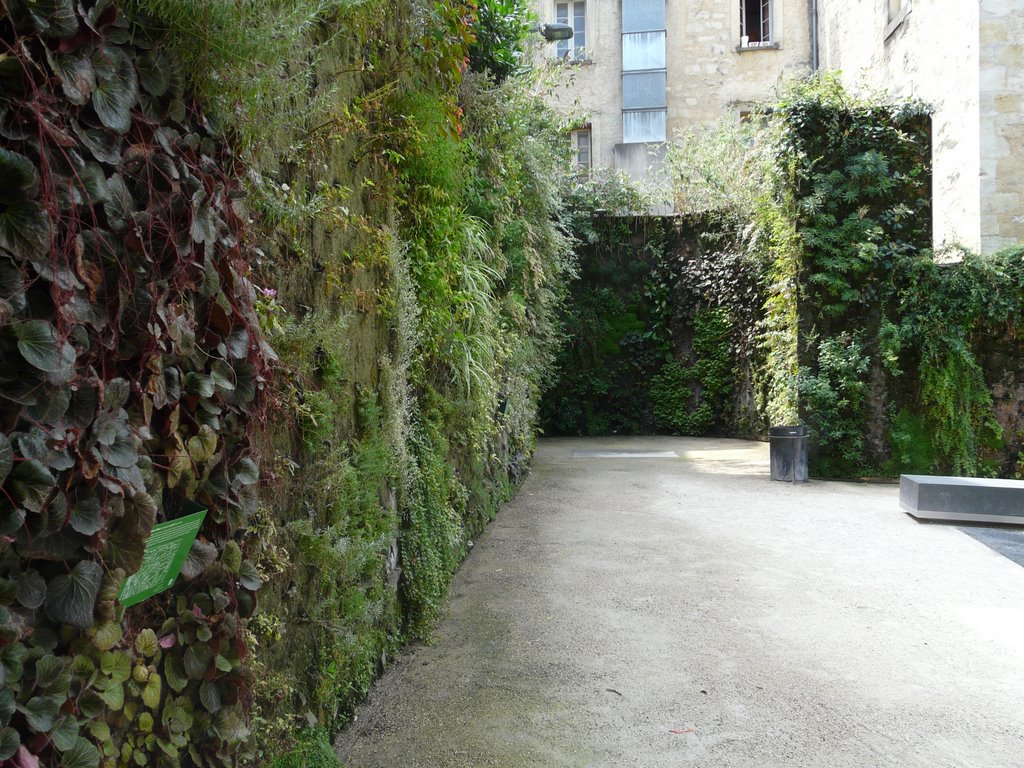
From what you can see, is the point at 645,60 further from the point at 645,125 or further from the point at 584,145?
the point at 584,145

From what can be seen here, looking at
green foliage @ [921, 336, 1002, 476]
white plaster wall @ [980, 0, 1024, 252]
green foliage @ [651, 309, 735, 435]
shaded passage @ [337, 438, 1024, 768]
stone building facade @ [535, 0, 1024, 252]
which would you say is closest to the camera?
shaded passage @ [337, 438, 1024, 768]

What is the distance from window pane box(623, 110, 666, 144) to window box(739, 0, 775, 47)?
255 centimetres

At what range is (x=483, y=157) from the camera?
17.3ft

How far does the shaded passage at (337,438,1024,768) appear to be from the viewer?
264cm

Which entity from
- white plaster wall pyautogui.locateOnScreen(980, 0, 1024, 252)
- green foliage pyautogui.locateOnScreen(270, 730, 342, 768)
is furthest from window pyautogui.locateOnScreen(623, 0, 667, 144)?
green foliage pyautogui.locateOnScreen(270, 730, 342, 768)

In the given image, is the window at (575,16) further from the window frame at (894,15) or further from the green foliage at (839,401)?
the green foliage at (839,401)

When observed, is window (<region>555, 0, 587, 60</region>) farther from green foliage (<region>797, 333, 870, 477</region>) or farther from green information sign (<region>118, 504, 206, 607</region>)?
green information sign (<region>118, 504, 206, 607</region>)

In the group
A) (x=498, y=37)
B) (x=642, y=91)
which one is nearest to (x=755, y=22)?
(x=642, y=91)

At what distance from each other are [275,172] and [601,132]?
1723cm

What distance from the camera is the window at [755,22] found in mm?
17750

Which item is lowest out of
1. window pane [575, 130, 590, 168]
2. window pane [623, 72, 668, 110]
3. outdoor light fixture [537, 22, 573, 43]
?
outdoor light fixture [537, 22, 573, 43]

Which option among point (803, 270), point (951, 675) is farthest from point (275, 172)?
point (803, 270)

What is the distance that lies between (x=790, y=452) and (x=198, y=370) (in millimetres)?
7264

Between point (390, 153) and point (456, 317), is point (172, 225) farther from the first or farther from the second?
point (456, 317)
